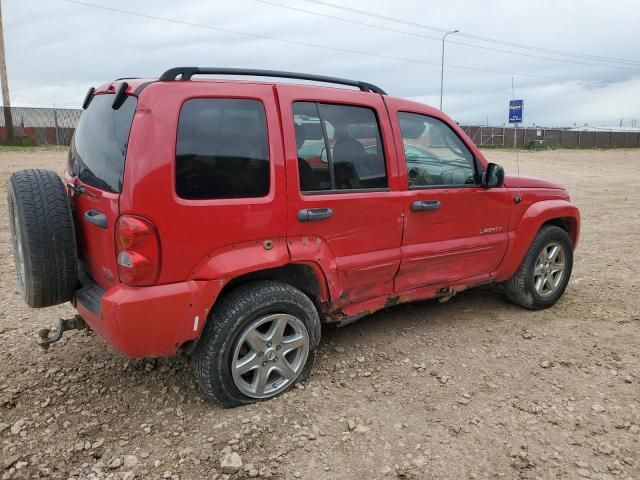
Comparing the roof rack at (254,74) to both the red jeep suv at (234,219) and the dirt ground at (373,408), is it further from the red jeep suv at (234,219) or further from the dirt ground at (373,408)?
the dirt ground at (373,408)

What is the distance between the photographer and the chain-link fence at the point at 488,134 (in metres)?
30.1

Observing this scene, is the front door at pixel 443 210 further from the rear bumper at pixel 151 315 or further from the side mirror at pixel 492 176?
the rear bumper at pixel 151 315

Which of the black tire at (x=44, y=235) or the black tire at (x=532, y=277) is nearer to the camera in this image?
the black tire at (x=44, y=235)

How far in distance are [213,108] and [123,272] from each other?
960mm

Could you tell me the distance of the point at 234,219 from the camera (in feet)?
9.05

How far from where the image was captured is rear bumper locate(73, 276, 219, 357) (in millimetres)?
2568

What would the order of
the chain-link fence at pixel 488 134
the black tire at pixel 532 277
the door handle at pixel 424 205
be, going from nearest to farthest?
the door handle at pixel 424 205 < the black tire at pixel 532 277 < the chain-link fence at pixel 488 134

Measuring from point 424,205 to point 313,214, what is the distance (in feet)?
3.05

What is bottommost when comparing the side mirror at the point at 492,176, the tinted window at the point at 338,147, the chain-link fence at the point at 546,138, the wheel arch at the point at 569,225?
the wheel arch at the point at 569,225

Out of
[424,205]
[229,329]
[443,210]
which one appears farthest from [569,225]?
[229,329]

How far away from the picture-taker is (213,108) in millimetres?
2766

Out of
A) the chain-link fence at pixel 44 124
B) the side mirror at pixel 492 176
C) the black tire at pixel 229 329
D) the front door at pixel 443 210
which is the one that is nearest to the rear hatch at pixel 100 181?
the black tire at pixel 229 329

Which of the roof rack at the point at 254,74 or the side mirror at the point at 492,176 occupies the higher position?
the roof rack at the point at 254,74

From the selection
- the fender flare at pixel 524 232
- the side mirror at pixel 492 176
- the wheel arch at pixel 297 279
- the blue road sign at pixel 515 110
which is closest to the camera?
the wheel arch at pixel 297 279
